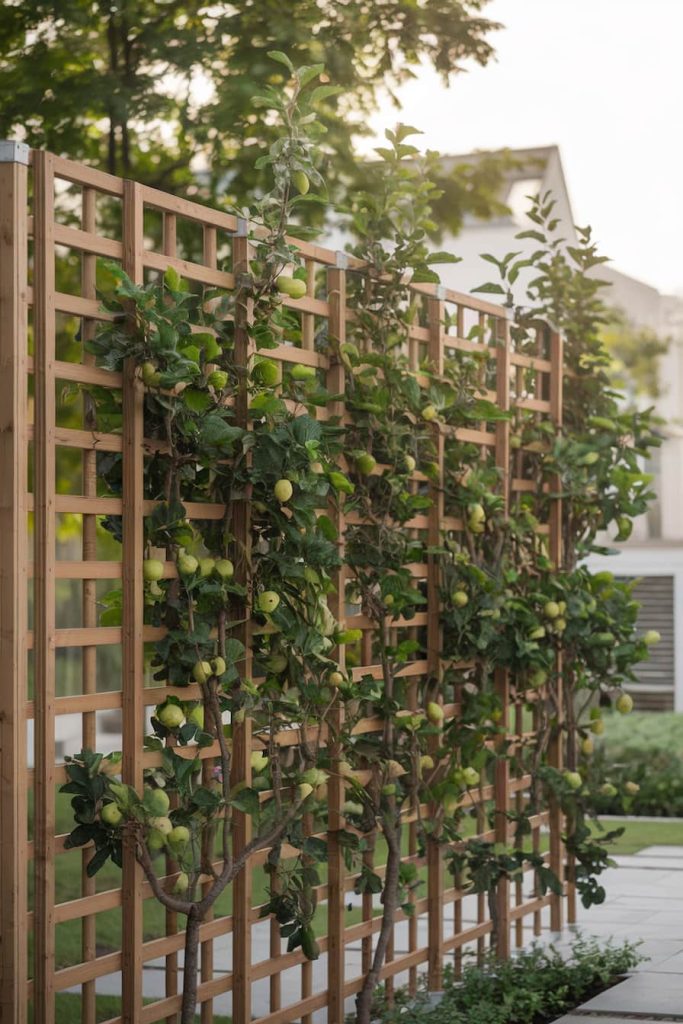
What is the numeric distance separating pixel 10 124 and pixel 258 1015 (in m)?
4.74

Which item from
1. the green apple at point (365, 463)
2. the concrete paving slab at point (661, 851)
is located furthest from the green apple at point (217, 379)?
the concrete paving slab at point (661, 851)

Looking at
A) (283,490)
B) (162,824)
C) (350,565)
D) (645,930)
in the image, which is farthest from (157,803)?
(645,930)

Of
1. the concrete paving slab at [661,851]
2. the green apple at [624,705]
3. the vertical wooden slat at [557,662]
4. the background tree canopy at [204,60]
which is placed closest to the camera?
the green apple at [624,705]

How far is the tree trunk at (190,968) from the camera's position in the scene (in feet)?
12.6

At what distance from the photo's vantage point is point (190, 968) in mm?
3838

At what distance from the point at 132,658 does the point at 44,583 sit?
1.25 ft

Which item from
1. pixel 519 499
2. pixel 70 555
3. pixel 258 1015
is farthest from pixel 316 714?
pixel 70 555

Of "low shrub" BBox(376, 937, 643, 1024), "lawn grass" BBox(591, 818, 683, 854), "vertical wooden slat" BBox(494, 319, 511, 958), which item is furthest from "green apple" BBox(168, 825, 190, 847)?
"lawn grass" BBox(591, 818, 683, 854)

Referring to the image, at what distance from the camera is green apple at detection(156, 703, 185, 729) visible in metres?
3.75

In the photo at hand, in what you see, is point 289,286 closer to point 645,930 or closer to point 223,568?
point 223,568

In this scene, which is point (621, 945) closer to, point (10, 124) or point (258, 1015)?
point (258, 1015)

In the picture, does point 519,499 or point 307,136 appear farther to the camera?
point 519,499

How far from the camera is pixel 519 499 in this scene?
6.14 meters

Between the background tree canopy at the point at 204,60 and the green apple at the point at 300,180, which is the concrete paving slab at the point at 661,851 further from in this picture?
the green apple at the point at 300,180
